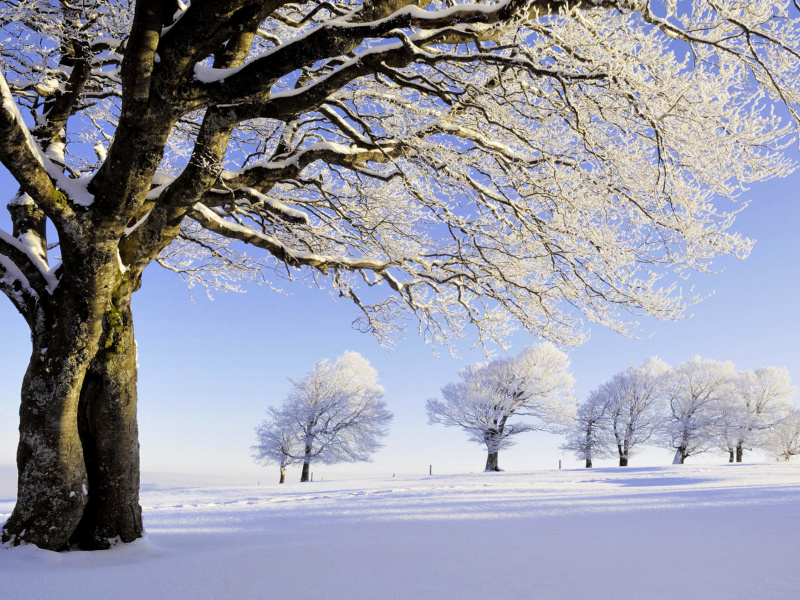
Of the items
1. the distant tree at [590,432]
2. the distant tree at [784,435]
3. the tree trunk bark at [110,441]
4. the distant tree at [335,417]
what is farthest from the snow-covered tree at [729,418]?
the tree trunk bark at [110,441]

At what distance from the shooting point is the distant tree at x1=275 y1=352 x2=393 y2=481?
27375 mm

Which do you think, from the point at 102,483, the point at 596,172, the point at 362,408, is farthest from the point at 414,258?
the point at 362,408

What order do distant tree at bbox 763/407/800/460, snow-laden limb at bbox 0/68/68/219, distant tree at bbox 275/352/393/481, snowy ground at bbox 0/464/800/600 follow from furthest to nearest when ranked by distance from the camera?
distant tree at bbox 763/407/800/460 → distant tree at bbox 275/352/393/481 → snow-laden limb at bbox 0/68/68/219 → snowy ground at bbox 0/464/800/600

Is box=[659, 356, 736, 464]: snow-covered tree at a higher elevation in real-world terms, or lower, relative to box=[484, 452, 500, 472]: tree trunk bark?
higher

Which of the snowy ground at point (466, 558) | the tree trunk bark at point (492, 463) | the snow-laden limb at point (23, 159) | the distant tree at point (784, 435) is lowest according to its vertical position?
the tree trunk bark at point (492, 463)

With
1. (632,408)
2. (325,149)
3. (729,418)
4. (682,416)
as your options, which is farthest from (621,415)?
(325,149)

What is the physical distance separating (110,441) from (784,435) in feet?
133

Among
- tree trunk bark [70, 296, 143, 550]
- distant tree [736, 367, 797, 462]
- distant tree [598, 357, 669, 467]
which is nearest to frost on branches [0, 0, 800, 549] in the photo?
tree trunk bark [70, 296, 143, 550]

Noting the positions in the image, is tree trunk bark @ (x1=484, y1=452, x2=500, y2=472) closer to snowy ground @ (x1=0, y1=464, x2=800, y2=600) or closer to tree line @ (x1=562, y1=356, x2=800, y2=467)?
tree line @ (x1=562, y1=356, x2=800, y2=467)

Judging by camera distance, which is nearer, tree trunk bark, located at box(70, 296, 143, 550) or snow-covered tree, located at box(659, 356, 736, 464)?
tree trunk bark, located at box(70, 296, 143, 550)

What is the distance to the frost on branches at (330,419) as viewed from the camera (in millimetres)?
27391

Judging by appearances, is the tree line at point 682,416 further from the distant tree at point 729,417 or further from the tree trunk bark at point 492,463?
the tree trunk bark at point 492,463

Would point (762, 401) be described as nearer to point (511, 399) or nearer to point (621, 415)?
point (621, 415)

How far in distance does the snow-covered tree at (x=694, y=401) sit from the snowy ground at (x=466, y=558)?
2992cm
